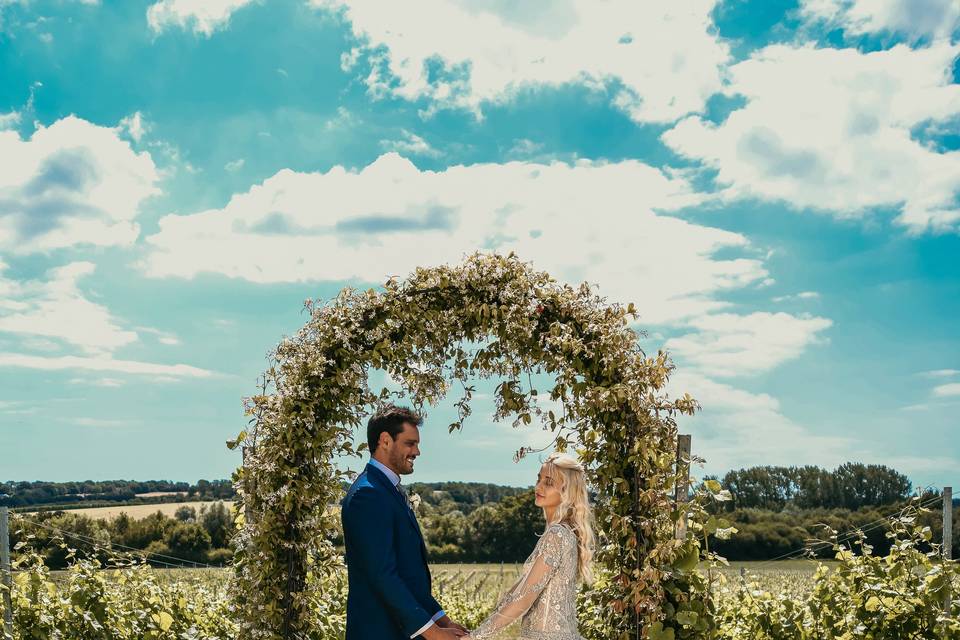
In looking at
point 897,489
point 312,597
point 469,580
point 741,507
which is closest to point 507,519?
point 469,580

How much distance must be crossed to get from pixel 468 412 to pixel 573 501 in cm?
159

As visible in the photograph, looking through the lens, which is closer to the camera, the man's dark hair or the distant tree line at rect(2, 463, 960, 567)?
the man's dark hair

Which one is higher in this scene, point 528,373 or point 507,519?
point 528,373

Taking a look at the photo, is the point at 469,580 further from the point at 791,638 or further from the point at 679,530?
the point at 679,530

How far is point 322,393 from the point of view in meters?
5.75

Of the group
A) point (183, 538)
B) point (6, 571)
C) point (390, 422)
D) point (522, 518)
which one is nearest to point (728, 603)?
point (390, 422)

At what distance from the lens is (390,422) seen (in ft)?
15.6

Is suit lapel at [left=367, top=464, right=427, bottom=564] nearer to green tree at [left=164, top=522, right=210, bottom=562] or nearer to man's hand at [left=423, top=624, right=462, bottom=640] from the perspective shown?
man's hand at [left=423, top=624, right=462, bottom=640]

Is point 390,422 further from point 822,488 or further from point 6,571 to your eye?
point 822,488

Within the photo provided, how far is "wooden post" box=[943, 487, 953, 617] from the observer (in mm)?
6035

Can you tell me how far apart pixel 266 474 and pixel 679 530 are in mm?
2608

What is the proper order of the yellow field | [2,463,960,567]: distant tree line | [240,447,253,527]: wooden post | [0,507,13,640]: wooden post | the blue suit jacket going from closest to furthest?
1. the blue suit jacket
2. [240,447,253,527]: wooden post
3. [0,507,13,640]: wooden post
4. [2,463,960,567]: distant tree line
5. the yellow field

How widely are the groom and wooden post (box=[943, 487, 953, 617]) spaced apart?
11.5 feet

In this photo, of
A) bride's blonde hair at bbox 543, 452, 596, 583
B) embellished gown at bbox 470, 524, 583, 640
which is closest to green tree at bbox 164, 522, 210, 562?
embellished gown at bbox 470, 524, 583, 640
